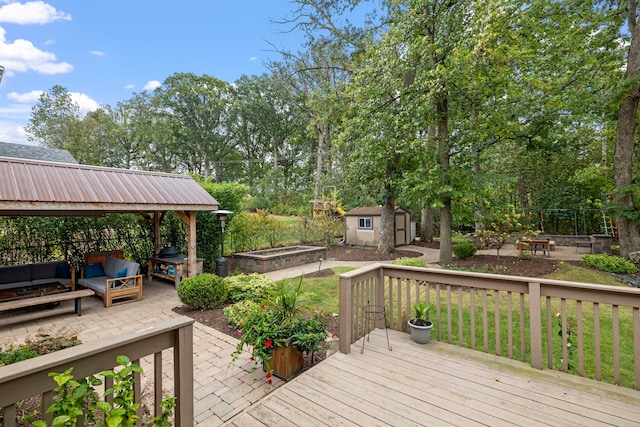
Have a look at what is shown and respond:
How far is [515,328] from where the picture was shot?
4.33 m

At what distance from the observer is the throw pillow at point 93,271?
21.7 ft

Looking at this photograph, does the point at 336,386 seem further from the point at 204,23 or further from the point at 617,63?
the point at 204,23

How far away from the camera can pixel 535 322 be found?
2.75 metres

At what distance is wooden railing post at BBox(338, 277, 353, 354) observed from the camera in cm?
315

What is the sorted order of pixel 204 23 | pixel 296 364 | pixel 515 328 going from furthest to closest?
pixel 204 23, pixel 515 328, pixel 296 364

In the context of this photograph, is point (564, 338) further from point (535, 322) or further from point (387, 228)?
point (387, 228)

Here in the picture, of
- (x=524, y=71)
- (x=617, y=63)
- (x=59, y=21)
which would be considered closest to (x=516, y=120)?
(x=524, y=71)

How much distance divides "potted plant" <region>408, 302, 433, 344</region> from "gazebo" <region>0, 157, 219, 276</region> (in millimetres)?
5347

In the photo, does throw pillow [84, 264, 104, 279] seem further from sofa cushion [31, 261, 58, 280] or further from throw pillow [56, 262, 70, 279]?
sofa cushion [31, 261, 58, 280]

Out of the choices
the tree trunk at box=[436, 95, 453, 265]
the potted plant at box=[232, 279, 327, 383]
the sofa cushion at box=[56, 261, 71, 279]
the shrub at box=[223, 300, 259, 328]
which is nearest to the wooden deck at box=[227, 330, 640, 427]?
the potted plant at box=[232, 279, 327, 383]

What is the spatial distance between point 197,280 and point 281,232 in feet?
21.2

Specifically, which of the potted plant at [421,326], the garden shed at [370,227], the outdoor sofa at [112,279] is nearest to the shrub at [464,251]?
the garden shed at [370,227]

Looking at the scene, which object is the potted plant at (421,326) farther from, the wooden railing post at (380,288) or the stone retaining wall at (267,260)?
the stone retaining wall at (267,260)

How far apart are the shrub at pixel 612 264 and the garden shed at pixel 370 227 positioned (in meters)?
7.21
